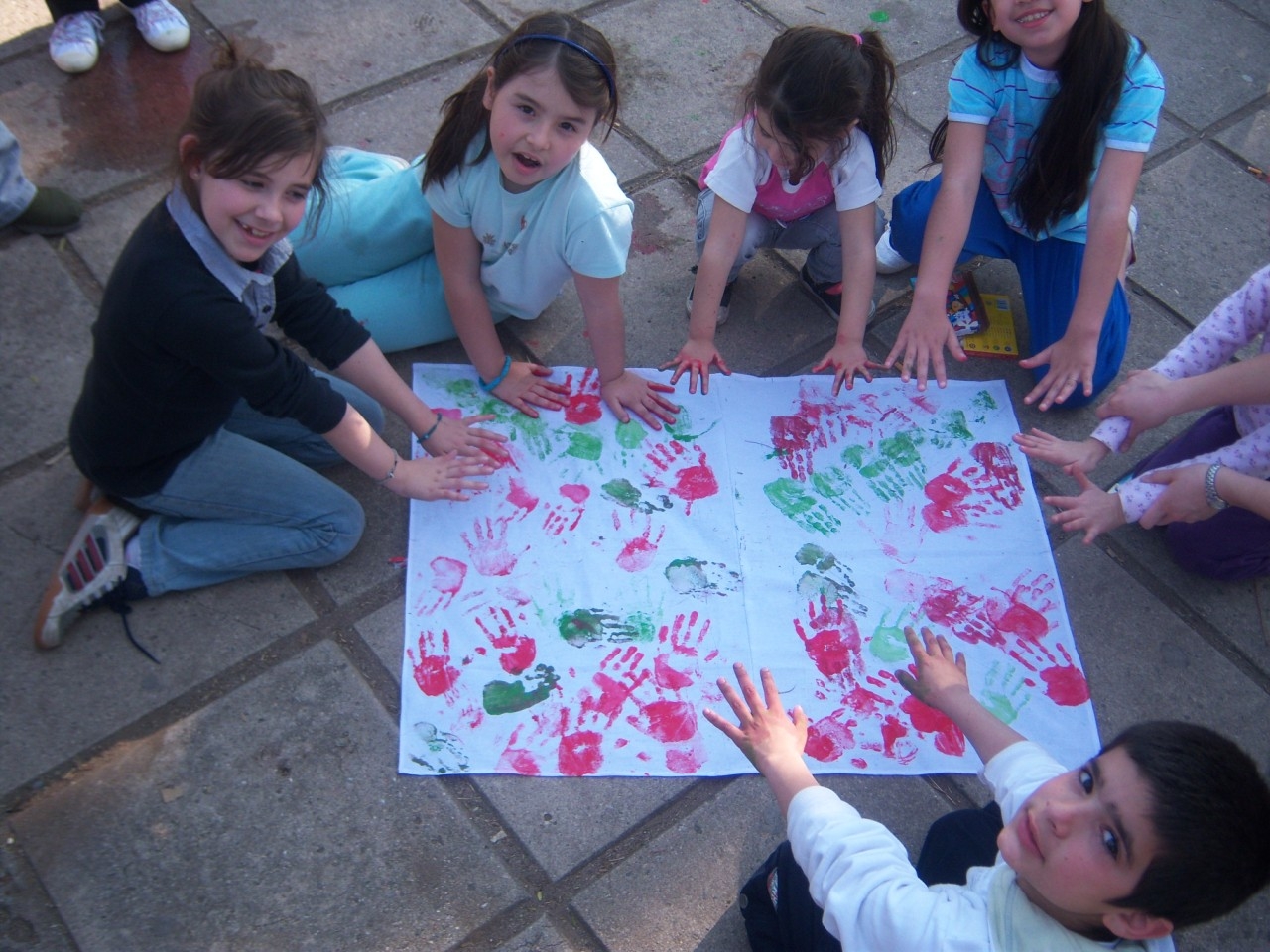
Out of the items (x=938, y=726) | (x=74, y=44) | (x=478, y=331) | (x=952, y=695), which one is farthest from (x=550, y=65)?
(x=74, y=44)

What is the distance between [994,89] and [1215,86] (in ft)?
4.61

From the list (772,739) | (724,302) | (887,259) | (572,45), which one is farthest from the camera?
(887,259)

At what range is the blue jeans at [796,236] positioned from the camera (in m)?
2.27

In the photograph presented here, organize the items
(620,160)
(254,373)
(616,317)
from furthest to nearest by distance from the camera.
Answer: (620,160), (616,317), (254,373)

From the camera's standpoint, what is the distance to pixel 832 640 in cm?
192

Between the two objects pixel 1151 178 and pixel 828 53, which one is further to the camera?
pixel 1151 178

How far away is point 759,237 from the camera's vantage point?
7.54 feet

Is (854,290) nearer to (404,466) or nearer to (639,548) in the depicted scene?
(639,548)

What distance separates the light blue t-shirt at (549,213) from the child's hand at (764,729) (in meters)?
0.90

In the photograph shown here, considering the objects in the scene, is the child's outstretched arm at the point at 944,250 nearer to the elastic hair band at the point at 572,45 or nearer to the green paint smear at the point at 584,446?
the green paint smear at the point at 584,446

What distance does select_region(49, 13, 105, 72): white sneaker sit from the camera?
103 inches

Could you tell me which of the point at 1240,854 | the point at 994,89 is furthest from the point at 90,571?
the point at 994,89

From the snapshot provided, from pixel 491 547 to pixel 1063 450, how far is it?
1.14 meters

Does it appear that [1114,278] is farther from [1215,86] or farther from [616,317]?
[1215,86]
